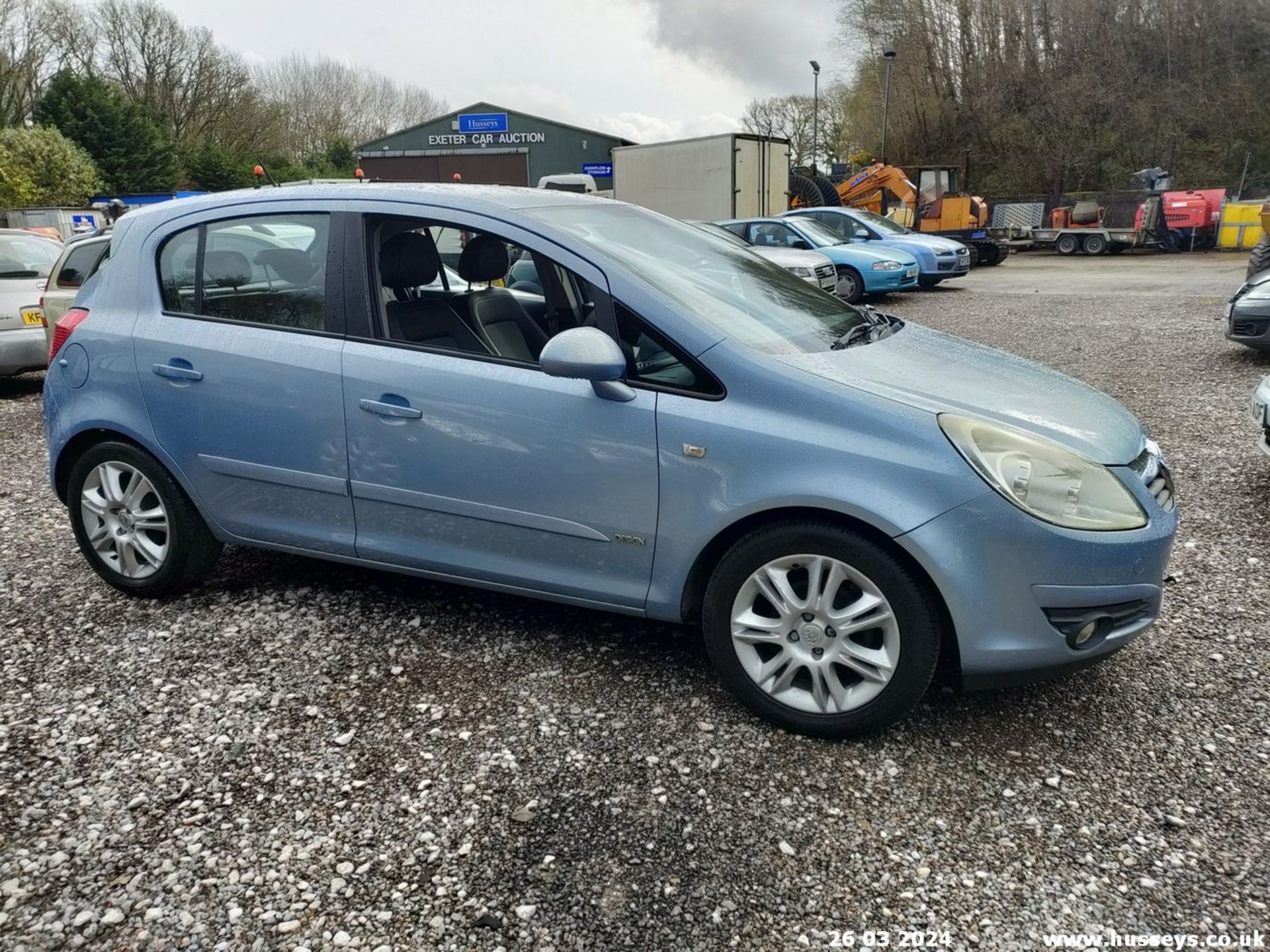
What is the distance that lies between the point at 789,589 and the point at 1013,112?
42.4 meters

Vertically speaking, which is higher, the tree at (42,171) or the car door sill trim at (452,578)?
the tree at (42,171)

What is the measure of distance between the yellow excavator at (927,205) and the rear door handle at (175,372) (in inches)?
910

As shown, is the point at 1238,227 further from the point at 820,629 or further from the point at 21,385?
the point at 820,629

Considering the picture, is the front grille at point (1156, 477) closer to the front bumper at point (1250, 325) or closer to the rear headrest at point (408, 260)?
the rear headrest at point (408, 260)

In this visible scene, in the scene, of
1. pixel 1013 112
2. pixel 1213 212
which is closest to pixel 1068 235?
pixel 1213 212

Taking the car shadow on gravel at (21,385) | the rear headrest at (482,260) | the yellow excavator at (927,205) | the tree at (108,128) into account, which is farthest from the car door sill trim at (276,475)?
the tree at (108,128)

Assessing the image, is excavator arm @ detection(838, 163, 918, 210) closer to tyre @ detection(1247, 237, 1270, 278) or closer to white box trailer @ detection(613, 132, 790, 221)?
white box trailer @ detection(613, 132, 790, 221)

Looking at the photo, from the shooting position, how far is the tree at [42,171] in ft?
108

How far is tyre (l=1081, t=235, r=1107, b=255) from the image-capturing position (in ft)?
85.4

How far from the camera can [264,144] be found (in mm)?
49656

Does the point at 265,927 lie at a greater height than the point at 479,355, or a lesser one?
lesser

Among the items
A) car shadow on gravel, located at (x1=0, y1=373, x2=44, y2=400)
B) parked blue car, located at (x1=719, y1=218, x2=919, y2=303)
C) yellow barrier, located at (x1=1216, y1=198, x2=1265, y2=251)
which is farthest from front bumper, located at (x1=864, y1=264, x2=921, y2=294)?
yellow barrier, located at (x1=1216, y1=198, x2=1265, y2=251)

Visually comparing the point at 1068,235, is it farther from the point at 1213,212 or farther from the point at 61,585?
the point at 61,585

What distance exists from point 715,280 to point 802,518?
111 centimetres
